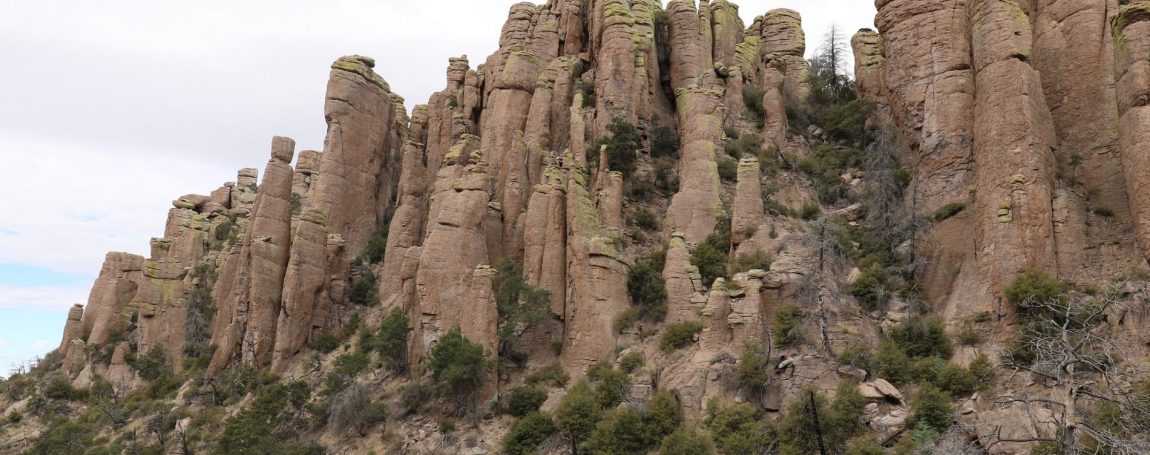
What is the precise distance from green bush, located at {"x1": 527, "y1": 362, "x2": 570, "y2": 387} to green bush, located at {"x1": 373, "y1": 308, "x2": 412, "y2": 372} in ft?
20.2

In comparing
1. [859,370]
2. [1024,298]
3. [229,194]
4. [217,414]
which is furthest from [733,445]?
[229,194]

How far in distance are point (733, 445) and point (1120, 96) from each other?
54.2 ft

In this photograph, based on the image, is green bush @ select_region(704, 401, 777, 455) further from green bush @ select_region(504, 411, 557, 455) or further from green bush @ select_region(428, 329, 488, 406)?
green bush @ select_region(428, 329, 488, 406)

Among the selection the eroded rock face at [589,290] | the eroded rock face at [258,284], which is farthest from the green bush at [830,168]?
the eroded rock face at [258,284]

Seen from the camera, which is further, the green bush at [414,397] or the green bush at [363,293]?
the green bush at [363,293]

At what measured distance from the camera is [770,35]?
53.0 metres

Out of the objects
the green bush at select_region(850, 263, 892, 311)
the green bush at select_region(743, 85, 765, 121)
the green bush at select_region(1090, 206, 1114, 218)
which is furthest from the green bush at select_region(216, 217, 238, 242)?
the green bush at select_region(1090, 206, 1114, 218)

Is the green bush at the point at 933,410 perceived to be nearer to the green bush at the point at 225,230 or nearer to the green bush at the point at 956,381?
the green bush at the point at 956,381

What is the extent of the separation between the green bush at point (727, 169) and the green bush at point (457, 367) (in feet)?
46.6

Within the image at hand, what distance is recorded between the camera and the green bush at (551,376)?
3509cm

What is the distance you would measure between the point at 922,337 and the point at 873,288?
129 inches

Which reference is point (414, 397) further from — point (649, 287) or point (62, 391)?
point (62, 391)

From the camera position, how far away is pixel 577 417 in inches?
1257

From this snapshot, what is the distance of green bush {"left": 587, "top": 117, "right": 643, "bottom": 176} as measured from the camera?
4291 centimetres
